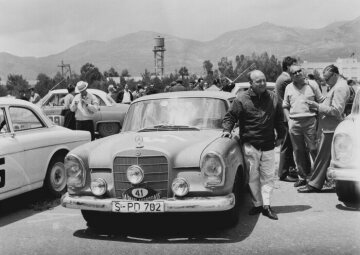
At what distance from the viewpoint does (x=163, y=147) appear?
5.29 m

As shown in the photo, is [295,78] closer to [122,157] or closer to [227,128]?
[227,128]

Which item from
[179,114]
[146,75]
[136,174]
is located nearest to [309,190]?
[179,114]

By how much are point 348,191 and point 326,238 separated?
1443mm

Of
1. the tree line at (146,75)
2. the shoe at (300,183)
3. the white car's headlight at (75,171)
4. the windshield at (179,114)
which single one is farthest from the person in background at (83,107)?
the tree line at (146,75)

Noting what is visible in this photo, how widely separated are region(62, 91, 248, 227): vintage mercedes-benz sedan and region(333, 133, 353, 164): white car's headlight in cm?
117

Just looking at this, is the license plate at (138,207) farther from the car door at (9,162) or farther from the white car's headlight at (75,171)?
the car door at (9,162)

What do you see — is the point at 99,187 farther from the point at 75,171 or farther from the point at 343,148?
the point at 343,148

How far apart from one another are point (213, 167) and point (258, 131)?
1048 mm

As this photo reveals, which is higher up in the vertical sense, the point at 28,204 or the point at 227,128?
the point at 227,128

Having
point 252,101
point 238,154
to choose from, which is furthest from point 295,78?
point 238,154

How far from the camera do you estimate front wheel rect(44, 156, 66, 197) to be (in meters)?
7.42

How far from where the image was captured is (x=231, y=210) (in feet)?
18.0

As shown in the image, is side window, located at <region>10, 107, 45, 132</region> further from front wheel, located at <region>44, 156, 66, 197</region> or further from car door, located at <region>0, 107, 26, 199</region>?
front wheel, located at <region>44, 156, 66, 197</region>

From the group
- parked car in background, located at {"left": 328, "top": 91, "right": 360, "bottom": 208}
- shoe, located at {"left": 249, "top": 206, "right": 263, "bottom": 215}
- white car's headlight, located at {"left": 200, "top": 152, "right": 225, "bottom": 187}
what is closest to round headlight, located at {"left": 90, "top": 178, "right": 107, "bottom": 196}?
white car's headlight, located at {"left": 200, "top": 152, "right": 225, "bottom": 187}
